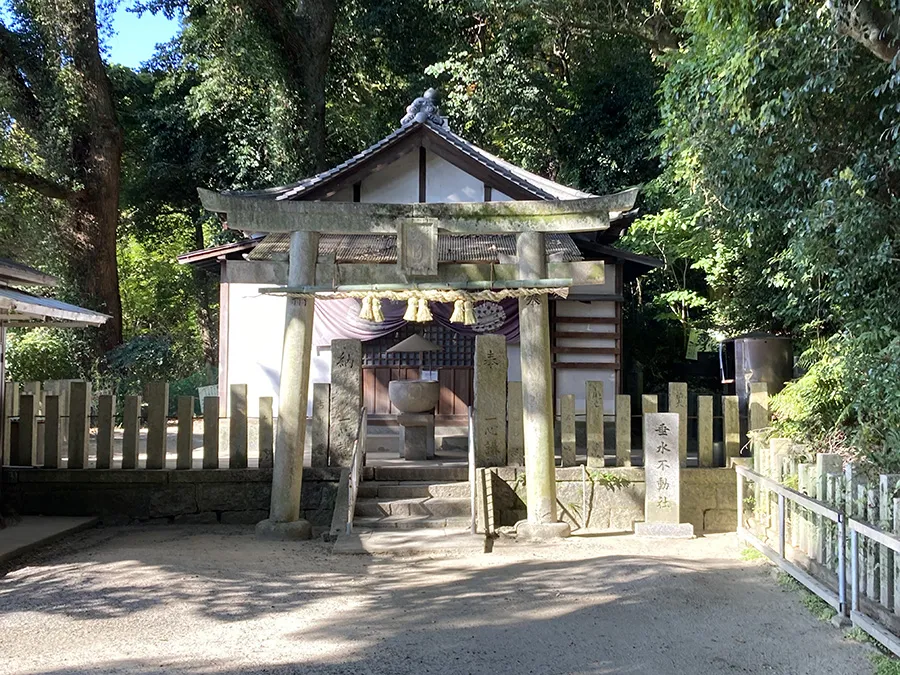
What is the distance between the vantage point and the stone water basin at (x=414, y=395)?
940 centimetres

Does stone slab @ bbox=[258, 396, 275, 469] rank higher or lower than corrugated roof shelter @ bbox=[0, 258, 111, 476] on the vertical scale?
lower

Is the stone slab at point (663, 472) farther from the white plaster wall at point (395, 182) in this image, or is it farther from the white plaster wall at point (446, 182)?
the white plaster wall at point (395, 182)

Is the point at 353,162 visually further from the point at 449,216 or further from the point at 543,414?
the point at 543,414

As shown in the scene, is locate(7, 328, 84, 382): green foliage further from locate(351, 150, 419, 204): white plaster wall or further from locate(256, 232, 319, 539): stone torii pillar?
locate(256, 232, 319, 539): stone torii pillar

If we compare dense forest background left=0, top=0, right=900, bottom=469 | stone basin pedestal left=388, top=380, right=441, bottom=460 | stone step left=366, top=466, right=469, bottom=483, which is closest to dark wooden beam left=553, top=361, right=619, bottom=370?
dense forest background left=0, top=0, right=900, bottom=469

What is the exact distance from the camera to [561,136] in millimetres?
19625

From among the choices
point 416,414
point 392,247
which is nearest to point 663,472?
point 416,414

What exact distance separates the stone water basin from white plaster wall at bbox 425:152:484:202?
13.2 feet

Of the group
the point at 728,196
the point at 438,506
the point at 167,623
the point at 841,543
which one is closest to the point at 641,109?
the point at 728,196

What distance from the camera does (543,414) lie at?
7406mm

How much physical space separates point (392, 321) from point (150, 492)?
17.1 feet

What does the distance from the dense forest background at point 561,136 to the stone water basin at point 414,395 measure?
4.18 metres

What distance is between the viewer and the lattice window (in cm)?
1299

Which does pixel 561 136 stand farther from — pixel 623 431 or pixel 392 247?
pixel 623 431
